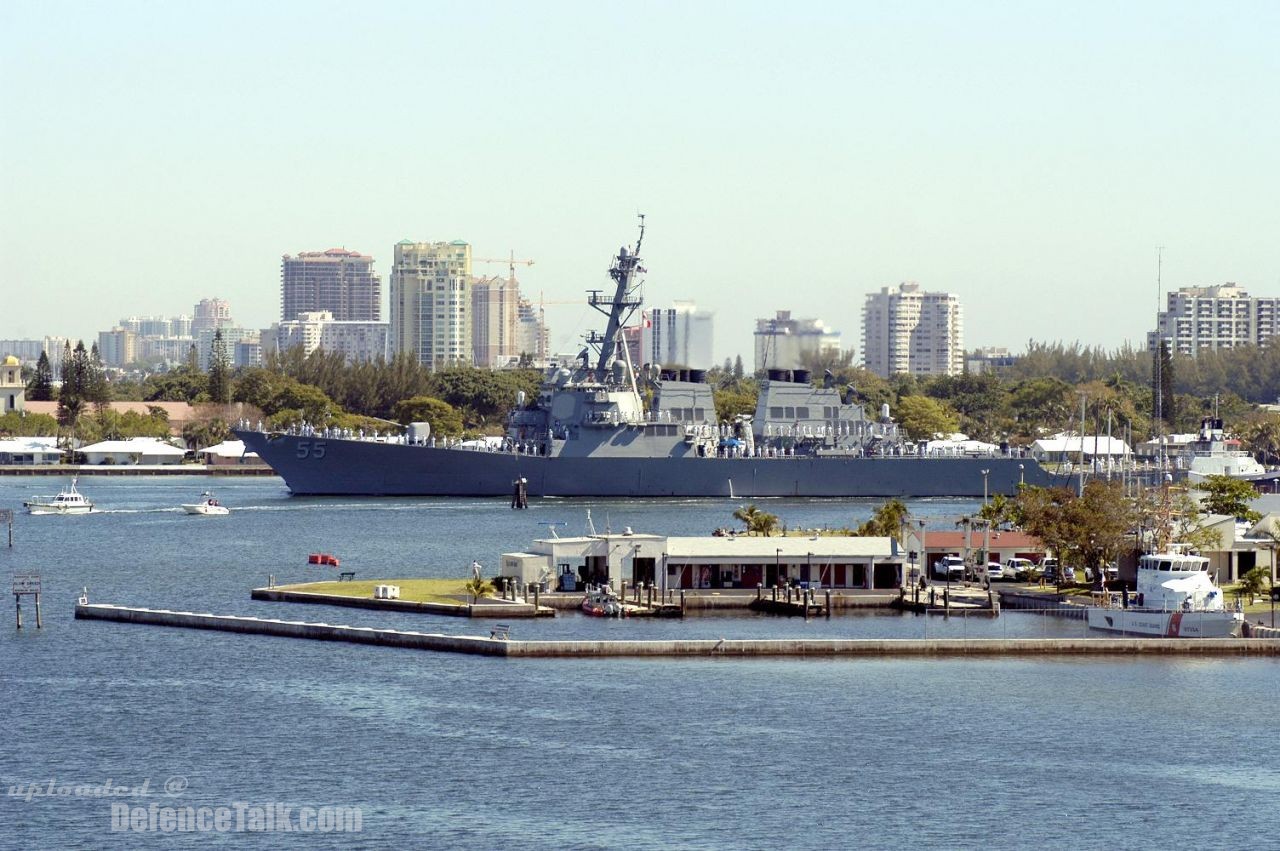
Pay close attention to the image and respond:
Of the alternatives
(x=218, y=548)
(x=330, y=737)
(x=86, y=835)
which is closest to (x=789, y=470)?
(x=218, y=548)

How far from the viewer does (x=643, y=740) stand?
3428cm

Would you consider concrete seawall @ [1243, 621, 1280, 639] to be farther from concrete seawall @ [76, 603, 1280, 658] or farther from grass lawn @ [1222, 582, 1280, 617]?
grass lawn @ [1222, 582, 1280, 617]

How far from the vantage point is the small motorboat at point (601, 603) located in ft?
157

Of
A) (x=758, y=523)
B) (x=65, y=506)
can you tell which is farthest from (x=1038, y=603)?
(x=65, y=506)

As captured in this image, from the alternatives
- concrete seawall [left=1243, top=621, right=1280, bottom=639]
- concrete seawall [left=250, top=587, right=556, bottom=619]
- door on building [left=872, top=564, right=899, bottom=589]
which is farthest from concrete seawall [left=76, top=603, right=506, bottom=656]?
concrete seawall [left=1243, top=621, right=1280, bottom=639]

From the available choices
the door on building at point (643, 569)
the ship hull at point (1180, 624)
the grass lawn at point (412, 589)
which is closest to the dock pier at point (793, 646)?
the ship hull at point (1180, 624)

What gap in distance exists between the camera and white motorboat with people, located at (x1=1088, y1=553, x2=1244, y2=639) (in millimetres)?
43938

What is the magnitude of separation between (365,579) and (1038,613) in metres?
18.7

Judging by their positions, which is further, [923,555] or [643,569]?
[923,555]

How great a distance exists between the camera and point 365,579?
55.8 m

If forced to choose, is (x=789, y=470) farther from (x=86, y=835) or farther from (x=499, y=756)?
(x=86, y=835)

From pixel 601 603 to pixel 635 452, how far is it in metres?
44.7

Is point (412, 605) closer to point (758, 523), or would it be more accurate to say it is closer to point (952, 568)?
point (758, 523)

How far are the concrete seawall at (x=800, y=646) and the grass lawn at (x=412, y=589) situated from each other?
5.33 m
